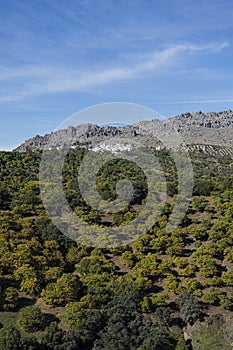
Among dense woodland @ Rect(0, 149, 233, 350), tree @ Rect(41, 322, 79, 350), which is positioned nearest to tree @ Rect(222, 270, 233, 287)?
dense woodland @ Rect(0, 149, 233, 350)

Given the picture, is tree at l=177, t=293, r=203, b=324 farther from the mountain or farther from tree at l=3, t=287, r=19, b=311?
the mountain

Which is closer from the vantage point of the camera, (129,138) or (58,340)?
(58,340)

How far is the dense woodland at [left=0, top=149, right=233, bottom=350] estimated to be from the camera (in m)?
29.4

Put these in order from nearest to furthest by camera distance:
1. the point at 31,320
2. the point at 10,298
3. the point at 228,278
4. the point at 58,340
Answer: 1. the point at 58,340
2. the point at 31,320
3. the point at 10,298
4. the point at 228,278

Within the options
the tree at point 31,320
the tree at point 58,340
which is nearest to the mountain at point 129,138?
the tree at point 31,320

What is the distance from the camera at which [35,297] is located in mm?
36062

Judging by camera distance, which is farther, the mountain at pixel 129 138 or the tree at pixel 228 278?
the mountain at pixel 129 138

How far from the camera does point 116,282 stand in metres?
36.9

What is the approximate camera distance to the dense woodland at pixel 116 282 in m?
29.4

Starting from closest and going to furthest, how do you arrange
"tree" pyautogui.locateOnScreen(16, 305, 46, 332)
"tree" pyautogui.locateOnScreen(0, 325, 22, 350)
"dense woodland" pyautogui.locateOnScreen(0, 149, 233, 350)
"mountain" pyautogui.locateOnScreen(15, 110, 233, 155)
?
"tree" pyautogui.locateOnScreen(0, 325, 22, 350), "dense woodland" pyautogui.locateOnScreen(0, 149, 233, 350), "tree" pyautogui.locateOnScreen(16, 305, 46, 332), "mountain" pyautogui.locateOnScreen(15, 110, 233, 155)

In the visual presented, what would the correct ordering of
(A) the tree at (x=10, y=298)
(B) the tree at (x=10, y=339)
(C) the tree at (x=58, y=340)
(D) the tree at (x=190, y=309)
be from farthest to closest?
(D) the tree at (x=190, y=309)
(A) the tree at (x=10, y=298)
(C) the tree at (x=58, y=340)
(B) the tree at (x=10, y=339)

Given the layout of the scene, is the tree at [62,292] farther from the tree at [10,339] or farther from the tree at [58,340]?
the tree at [10,339]

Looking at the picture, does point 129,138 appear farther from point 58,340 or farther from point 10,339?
point 10,339

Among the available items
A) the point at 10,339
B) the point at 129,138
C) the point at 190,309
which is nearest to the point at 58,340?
the point at 10,339
